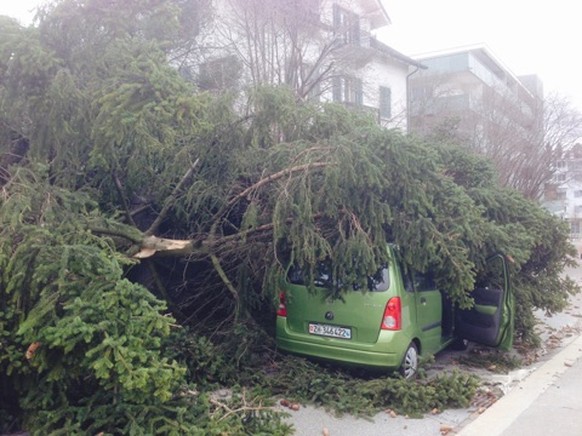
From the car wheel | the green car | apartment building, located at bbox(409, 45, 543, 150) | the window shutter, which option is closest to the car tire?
the green car

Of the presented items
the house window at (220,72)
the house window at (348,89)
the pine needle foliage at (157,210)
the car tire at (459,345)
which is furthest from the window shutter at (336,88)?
the car tire at (459,345)

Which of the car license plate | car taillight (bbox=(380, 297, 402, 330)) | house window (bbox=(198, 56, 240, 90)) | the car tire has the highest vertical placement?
house window (bbox=(198, 56, 240, 90))

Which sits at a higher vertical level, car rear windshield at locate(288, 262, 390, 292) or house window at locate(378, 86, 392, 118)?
house window at locate(378, 86, 392, 118)

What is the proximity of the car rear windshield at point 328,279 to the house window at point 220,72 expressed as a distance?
6.92m

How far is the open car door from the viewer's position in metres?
7.03

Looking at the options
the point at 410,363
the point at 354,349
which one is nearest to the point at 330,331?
the point at 354,349

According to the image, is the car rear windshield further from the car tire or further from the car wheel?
the car tire

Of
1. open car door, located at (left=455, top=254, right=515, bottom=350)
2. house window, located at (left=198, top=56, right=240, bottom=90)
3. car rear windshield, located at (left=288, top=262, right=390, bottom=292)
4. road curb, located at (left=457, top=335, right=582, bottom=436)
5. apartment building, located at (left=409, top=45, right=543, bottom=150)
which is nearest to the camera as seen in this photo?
road curb, located at (left=457, top=335, right=582, bottom=436)

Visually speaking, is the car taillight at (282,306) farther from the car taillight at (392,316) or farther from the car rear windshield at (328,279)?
the car taillight at (392,316)

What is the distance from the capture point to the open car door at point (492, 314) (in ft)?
23.1

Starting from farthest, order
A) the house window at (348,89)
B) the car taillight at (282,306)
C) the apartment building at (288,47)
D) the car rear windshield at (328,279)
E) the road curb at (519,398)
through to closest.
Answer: the house window at (348,89) → the apartment building at (288,47) → the car taillight at (282,306) → the car rear windshield at (328,279) → the road curb at (519,398)

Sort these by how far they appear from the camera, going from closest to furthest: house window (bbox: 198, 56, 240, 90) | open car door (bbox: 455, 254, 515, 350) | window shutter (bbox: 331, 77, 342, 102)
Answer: open car door (bbox: 455, 254, 515, 350) < house window (bbox: 198, 56, 240, 90) < window shutter (bbox: 331, 77, 342, 102)

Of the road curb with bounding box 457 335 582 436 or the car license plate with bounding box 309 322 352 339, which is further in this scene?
the car license plate with bounding box 309 322 352 339

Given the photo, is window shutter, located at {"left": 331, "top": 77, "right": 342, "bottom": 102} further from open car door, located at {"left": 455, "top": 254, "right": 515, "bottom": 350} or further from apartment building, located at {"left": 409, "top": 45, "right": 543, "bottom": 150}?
open car door, located at {"left": 455, "top": 254, "right": 515, "bottom": 350}
